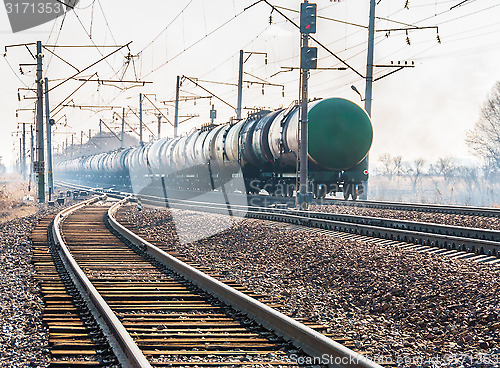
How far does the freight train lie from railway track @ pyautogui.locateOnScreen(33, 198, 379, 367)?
1237 centimetres

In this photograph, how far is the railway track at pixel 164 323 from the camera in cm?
500

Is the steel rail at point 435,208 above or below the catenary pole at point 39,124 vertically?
below

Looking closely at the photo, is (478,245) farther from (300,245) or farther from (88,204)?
(88,204)

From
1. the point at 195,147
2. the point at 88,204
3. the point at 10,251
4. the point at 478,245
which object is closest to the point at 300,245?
the point at 478,245

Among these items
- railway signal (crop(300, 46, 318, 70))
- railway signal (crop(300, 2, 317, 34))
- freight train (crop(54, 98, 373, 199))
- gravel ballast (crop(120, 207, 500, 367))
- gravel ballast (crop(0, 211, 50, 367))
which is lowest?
gravel ballast (crop(0, 211, 50, 367))

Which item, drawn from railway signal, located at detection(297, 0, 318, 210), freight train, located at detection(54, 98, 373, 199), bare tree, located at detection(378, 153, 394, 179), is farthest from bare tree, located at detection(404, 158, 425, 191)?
railway signal, located at detection(297, 0, 318, 210)

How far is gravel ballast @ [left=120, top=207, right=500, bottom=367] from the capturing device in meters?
5.40

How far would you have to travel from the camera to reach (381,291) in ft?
24.3

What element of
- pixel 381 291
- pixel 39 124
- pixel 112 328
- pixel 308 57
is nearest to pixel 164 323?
pixel 112 328

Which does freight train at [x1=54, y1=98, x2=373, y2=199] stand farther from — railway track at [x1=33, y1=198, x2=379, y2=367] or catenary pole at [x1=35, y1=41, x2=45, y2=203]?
railway track at [x1=33, y1=198, x2=379, y2=367]

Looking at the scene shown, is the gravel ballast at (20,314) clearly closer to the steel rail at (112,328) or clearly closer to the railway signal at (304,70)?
the steel rail at (112,328)

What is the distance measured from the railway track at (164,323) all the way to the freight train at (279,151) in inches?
487

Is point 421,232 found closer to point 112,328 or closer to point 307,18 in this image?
point 112,328

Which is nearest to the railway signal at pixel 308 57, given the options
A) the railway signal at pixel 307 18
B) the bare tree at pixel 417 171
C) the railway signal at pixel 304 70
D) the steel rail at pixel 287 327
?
the railway signal at pixel 304 70
